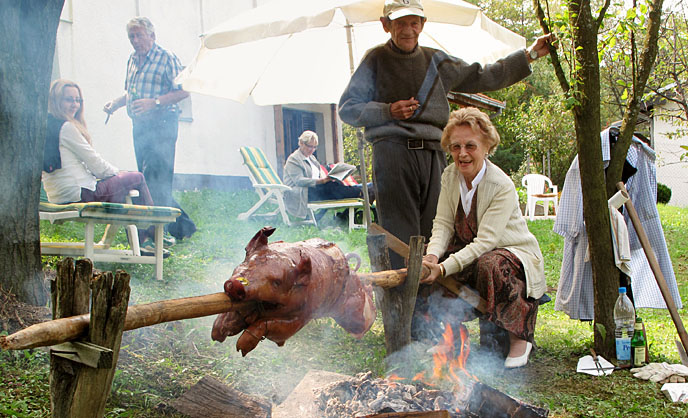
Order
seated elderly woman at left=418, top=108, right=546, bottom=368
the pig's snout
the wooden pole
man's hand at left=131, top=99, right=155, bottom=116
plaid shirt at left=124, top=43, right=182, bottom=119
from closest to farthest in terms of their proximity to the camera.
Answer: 1. the pig's snout
2. seated elderly woman at left=418, top=108, right=546, bottom=368
3. the wooden pole
4. man's hand at left=131, top=99, right=155, bottom=116
5. plaid shirt at left=124, top=43, right=182, bottom=119

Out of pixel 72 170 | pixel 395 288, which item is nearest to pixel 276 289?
pixel 395 288

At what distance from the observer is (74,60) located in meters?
9.69

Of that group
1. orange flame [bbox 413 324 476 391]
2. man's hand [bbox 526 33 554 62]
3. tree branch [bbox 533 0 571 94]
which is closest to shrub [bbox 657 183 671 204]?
man's hand [bbox 526 33 554 62]

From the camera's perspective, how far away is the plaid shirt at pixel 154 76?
6566 millimetres

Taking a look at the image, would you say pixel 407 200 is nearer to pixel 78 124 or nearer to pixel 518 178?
pixel 78 124

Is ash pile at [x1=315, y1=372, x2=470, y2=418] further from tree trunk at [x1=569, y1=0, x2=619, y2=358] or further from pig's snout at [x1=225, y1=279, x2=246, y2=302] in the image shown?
tree trunk at [x1=569, y1=0, x2=619, y2=358]

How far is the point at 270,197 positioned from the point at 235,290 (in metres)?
8.48

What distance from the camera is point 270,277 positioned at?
2215 mm

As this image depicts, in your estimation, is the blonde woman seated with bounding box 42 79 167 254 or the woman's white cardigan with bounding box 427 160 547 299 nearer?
the woman's white cardigan with bounding box 427 160 547 299

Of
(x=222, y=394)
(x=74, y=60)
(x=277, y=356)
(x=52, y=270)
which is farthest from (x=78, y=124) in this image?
(x=74, y=60)

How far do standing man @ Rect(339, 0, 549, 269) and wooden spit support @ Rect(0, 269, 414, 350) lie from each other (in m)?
2.43

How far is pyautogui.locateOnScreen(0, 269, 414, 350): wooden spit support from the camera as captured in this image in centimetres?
141

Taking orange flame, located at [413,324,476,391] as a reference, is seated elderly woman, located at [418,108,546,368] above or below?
above

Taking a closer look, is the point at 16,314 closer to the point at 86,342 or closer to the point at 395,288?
the point at 86,342
